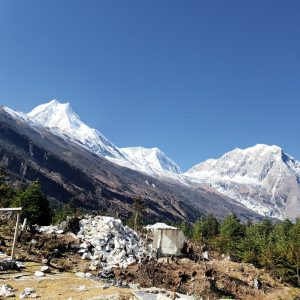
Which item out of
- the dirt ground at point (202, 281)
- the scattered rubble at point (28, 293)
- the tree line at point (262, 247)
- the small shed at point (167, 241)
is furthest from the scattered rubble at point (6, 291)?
the tree line at point (262, 247)

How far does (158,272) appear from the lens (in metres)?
44.1

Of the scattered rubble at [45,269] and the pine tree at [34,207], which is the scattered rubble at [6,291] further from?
the pine tree at [34,207]

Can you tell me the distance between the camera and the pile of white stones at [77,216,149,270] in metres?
46.3

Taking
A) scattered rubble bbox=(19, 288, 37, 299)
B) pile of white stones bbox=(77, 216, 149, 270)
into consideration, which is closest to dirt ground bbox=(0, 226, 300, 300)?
scattered rubble bbox=(19, 288, 37, 299)

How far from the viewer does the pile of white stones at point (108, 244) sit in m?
46.3

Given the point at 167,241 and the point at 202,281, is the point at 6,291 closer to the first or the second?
the point at 202,281

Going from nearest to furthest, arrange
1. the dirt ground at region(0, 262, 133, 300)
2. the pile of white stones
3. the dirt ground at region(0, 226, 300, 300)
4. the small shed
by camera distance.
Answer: the dirt ground at region(0, 262, 133, 300) < the dirt ground at region(0, 226, 300, 300) < the pile of white stones < the small shed

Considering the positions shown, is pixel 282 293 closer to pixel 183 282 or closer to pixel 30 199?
pixel 183 282

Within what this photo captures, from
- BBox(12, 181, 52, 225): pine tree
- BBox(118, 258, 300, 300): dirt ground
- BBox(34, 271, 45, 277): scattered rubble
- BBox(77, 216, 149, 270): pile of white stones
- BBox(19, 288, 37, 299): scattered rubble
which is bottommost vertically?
BBox(118, 258, 300, 300): dirt ground

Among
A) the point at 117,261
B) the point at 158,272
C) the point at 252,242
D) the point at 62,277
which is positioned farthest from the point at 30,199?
the point at 252,242

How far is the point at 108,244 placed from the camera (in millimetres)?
51594

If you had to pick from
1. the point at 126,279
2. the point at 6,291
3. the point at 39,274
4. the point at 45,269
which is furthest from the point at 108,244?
the point at 6,291

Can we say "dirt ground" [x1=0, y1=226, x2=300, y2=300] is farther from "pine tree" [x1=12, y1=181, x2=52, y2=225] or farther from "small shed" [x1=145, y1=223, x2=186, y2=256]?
"pine tree" [x1=12, y1=181, x2=52, y2=225]

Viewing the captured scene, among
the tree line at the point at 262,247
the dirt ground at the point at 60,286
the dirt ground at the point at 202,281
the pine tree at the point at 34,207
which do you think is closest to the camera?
the dirt ground at the point at 60,286
